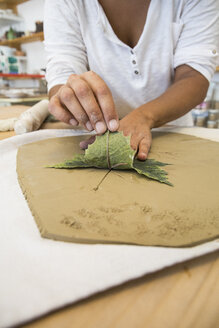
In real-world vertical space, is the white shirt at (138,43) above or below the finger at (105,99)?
above

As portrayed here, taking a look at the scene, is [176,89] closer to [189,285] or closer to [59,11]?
[59,11]

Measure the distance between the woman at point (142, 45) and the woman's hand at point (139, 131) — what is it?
64mm

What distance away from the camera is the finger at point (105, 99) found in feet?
1.68

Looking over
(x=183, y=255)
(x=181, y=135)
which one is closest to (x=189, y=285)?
(x=183, y=255)

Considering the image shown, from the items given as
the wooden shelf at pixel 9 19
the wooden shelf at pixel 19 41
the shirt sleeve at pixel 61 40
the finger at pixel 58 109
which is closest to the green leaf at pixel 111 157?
the finger at pixel 58 109

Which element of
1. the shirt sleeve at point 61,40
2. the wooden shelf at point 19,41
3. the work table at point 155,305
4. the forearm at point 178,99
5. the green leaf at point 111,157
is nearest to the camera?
the work table at point 155,305

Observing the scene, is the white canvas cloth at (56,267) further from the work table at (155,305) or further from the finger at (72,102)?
the finger at (72,102)

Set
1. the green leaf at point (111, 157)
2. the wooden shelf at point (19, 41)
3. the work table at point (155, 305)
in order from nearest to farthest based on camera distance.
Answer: the work table at point (155, 305), the green leaf at point (111, 157), the wooden shelf at point (19, 41)

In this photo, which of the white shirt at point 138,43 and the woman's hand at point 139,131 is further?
the white shirt at point 138,43

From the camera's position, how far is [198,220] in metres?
0.34

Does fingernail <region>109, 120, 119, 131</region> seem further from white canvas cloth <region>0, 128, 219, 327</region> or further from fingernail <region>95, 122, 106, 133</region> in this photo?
white canvas cloth <region>0, 128, 219, 327</region>

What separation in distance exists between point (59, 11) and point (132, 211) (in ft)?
2.96

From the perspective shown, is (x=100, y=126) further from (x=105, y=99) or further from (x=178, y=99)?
(x=178, y=99)

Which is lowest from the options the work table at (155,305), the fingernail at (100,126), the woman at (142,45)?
the work table at (155,305)
